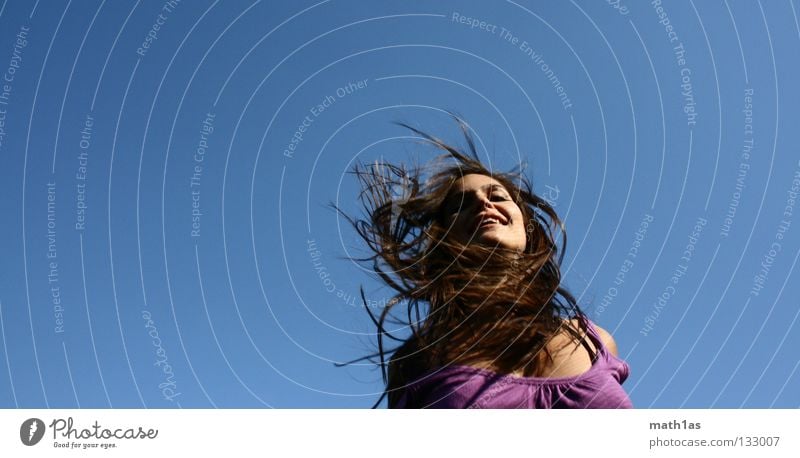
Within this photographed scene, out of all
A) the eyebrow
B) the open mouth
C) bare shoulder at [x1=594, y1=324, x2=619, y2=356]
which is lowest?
Answer: bare shoulder at [x1=594, y1=324, x2=619, y2=356]

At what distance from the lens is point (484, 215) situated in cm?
514

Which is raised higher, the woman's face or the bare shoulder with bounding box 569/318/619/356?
the woman's face

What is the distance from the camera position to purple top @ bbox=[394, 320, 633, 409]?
4.33 meters

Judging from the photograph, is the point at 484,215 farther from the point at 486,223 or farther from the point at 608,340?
the point at 608,340
